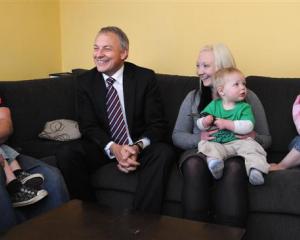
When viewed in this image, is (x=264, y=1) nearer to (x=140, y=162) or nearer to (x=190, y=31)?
(x=190, y=31)

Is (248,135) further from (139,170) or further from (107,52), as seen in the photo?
(107,52)

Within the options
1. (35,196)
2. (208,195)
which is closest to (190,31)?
(208,195)

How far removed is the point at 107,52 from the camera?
250 cm

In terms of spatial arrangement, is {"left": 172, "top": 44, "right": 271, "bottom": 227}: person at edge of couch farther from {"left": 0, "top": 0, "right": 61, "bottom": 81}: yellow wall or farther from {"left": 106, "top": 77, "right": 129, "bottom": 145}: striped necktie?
{"left": 0, "top": 0, "right": 61, "bottom": 81}: yellow wall

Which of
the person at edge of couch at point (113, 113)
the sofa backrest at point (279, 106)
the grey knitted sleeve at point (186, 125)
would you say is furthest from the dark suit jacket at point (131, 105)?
the sofa backrest at point (279, 106)

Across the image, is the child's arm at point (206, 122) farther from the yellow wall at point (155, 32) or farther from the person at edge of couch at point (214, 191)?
the yellow wall at point (155, 32)

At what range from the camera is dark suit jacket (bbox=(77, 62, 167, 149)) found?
2514 mm

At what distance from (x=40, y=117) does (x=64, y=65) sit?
1.04 meters

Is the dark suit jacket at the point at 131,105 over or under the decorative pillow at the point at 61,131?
over

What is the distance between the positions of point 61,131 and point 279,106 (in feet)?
4.24

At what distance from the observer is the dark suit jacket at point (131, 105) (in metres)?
2.51

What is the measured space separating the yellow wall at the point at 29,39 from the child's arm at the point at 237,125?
1.73 meters

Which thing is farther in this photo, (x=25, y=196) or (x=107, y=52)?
(x=107, y=52)

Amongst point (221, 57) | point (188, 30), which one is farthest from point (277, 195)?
point (188, 30)
